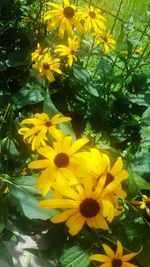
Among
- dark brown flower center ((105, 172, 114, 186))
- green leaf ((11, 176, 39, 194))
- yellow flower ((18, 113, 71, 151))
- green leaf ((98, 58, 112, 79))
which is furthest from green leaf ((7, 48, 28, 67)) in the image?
dark brown flower center ((105, 172, 114, 186))

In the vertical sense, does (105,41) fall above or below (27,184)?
above

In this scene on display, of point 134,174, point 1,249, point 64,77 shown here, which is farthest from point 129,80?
point 1,249

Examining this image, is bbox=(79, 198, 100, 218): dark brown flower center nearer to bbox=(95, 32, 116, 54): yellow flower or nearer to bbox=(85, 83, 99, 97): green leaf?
bbox=(85, 83, 99, 97): green leaf

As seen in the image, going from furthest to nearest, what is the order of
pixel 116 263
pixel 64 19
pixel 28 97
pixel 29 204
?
pixel 28 97
pixel 64 19
pixel 29 204
pixel 116 263

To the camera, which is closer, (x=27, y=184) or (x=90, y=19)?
(x=27, y=184)

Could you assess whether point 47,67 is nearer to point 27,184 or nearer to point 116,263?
point 27,184

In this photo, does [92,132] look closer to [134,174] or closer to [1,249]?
[134,174]

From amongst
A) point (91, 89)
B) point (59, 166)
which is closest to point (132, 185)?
point (59, 166)

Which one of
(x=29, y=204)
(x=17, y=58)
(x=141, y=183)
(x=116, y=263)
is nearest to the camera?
(x=116, y=263)
